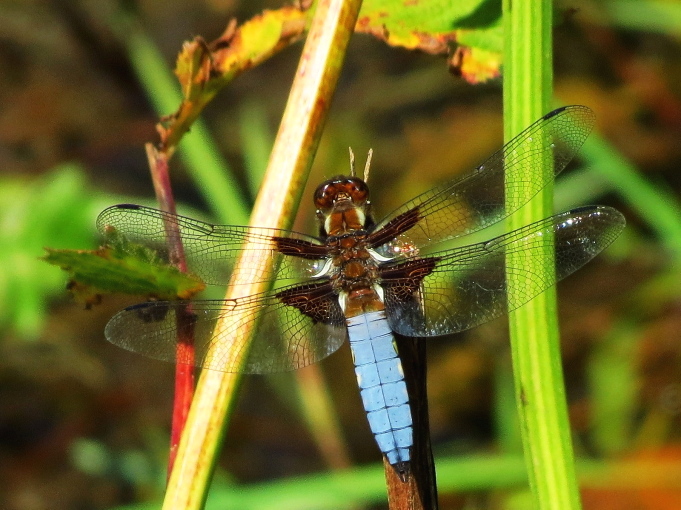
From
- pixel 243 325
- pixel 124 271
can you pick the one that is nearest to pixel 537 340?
pixel 243 325

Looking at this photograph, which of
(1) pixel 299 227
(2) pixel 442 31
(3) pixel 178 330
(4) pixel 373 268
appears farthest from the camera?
(1) pixel 299 227

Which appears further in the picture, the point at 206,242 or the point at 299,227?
the point at 299,227

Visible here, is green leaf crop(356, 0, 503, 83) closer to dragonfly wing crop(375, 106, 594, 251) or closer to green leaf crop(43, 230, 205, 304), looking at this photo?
dragonfly wing crop(375, 106, 594, 251)

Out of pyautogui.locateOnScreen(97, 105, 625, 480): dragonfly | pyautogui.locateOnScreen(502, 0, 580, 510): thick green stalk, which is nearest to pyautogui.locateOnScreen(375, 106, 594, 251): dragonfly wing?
pyautogui.locateOnScreen(97, 105, 625, 480): dragonfly

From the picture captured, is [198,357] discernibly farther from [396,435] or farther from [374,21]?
[374,21]

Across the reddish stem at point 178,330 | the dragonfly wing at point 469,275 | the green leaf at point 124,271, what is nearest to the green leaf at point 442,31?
the dragonfly wing at point 469,275

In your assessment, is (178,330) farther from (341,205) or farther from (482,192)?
(482,192)

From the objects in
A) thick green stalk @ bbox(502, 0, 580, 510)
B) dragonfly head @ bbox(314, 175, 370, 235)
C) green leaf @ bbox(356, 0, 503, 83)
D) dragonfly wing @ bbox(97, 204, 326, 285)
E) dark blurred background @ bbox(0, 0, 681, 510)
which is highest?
dark blurred background @ bbox(0, 0, 681, 510)

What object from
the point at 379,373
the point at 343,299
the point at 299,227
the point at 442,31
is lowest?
the point at 379,373
